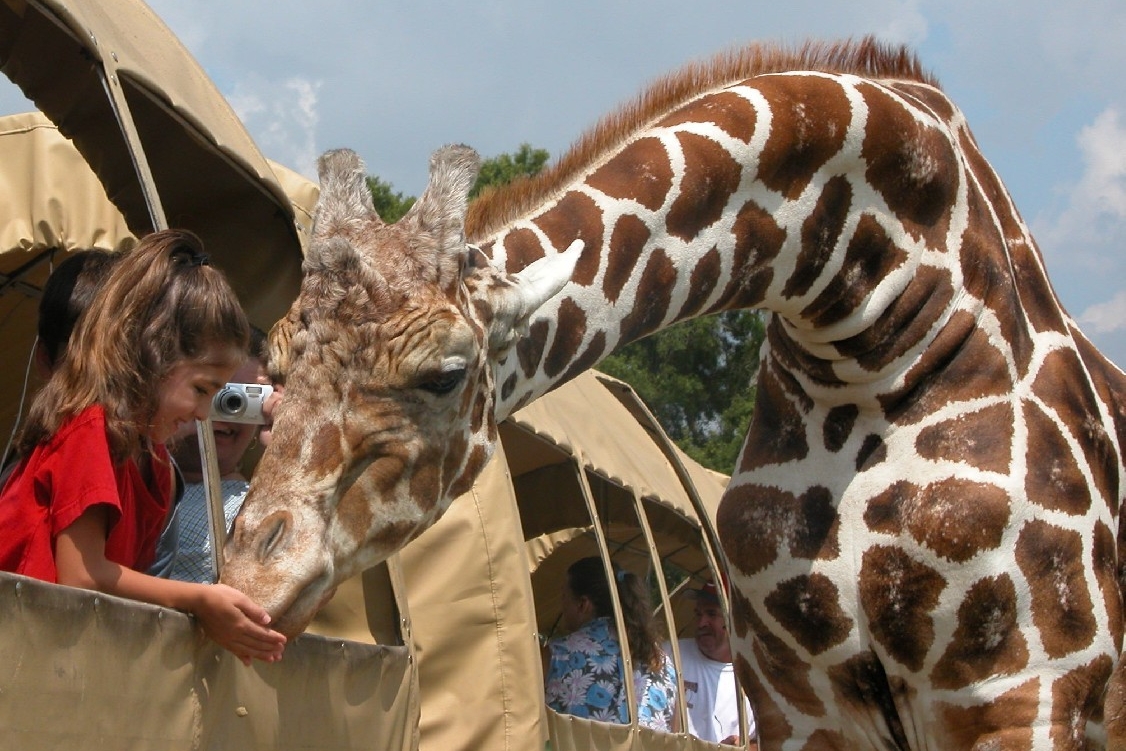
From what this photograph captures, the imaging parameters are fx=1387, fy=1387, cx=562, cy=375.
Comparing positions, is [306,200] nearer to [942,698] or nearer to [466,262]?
[466,262]

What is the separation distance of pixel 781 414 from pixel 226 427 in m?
1.54

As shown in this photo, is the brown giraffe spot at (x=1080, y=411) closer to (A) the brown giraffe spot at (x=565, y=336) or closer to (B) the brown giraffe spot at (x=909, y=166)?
(B) the brown giraffe spot at (x=909, y=166)

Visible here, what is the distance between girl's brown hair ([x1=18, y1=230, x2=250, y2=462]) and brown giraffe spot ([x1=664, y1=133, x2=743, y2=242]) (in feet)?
4.01

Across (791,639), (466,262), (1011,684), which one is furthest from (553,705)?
(466,262)

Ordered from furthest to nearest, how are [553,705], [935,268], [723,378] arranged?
[723,378] < [553,705] < [935,268]

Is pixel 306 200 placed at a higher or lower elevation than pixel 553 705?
higher

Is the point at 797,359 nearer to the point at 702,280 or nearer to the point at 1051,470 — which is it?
the point at 702,280

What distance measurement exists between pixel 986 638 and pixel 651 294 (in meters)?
1.20

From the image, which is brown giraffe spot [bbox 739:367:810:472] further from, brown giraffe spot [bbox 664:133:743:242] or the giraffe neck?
brown giraffe spot [bbox 664:133:743:242]

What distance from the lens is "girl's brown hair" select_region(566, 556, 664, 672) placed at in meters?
6.35

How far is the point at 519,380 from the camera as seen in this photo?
121 inches

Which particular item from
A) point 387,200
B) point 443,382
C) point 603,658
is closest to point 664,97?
point 443,382

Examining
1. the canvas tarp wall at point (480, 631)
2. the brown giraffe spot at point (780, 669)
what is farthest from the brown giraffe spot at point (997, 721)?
the canvas tarp wall at point (480, 631)

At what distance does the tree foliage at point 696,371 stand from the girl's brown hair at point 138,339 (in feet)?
63.1
